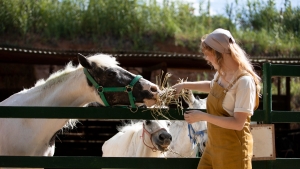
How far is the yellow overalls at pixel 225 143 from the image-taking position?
3252mm

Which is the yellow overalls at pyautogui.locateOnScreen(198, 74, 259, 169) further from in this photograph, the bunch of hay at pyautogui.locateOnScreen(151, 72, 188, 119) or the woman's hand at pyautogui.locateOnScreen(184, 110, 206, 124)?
the bunch of hay at pyautogui.locateOnScreen(151, 72, 188, 119)

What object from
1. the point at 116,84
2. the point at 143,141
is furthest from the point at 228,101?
the point at 143,141

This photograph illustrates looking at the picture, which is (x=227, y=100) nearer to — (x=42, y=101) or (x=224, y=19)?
(x=42, y=101)

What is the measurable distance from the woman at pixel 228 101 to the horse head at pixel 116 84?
1.04 meters

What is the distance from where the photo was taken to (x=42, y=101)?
4.67 metres

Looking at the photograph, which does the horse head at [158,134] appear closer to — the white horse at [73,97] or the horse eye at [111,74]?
the white horse at [73,97]

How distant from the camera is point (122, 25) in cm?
1655

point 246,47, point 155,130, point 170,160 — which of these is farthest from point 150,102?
point 246,47

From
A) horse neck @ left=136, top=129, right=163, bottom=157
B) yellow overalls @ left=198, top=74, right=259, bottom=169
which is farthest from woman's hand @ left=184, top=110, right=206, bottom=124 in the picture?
horse neck @ left=136, top=129, right=163, bottom=157

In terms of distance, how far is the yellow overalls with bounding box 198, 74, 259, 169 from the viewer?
325cm

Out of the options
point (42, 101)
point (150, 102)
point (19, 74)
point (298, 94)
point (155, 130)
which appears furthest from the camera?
point (298, 94)

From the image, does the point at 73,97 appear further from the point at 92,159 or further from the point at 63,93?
the point at 92,159

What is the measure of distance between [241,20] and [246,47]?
11.0 ft

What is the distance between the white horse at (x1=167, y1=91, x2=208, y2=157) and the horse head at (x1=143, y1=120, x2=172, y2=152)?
0.54 meters
